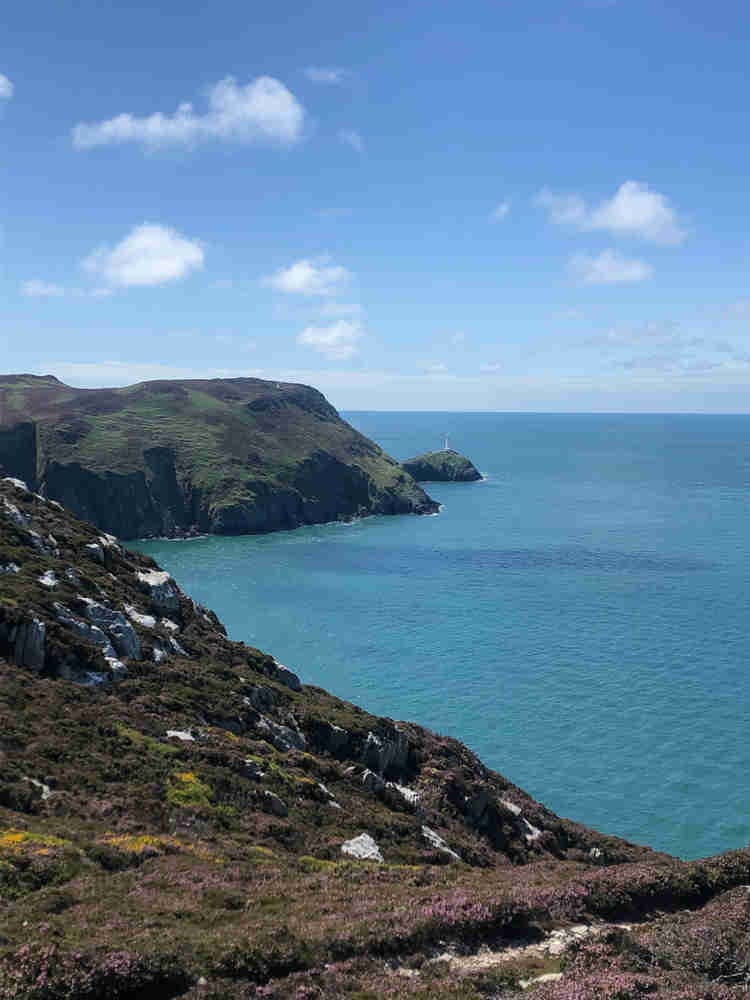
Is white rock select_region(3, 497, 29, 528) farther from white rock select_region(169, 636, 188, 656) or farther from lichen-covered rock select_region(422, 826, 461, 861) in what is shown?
lichen-covered rock select_region(422, 826, 461, 861)

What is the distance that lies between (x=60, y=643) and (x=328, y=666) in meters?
58.1

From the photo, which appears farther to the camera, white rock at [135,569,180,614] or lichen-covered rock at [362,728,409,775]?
white rock at [135,569,180,614]

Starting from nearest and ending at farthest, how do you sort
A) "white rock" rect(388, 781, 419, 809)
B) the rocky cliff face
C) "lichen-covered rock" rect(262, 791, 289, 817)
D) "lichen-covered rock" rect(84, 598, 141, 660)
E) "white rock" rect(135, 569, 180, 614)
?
the rocky cliff face, "lichen-covered rock" rect(262, 791, 289, 817), "white rock" rect(388, 781, 419, 809), "lichen-covered rock" rect(84, 598, 141, 660), "white rock" rect(135, 569, 180, 614)

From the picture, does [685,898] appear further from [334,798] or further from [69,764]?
[69,764]

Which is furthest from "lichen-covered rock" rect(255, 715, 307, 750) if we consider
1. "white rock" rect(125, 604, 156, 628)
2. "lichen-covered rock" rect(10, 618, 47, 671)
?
"lichen-covered rock" rect(10, 618, 47, 671)

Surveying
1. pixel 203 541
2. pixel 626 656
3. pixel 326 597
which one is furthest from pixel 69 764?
pixel 203 541

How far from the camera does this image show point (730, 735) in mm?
72938

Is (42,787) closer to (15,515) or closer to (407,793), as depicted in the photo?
(407,793)

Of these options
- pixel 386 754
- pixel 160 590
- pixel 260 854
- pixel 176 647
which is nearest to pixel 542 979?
pixel 260 854

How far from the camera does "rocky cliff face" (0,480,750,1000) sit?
56.0ft

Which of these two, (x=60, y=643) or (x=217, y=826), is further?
(x=60, y=643)

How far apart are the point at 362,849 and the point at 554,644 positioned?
73784mm

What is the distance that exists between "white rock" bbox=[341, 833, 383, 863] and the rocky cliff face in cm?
13

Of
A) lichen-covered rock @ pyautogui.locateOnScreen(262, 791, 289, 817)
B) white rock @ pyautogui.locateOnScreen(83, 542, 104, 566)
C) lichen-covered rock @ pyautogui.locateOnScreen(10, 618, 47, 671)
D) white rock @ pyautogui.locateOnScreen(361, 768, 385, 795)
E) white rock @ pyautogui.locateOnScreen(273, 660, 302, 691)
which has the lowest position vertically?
white rock @ pyautogui.locateOnScreen(361, 768, 385, 795)
